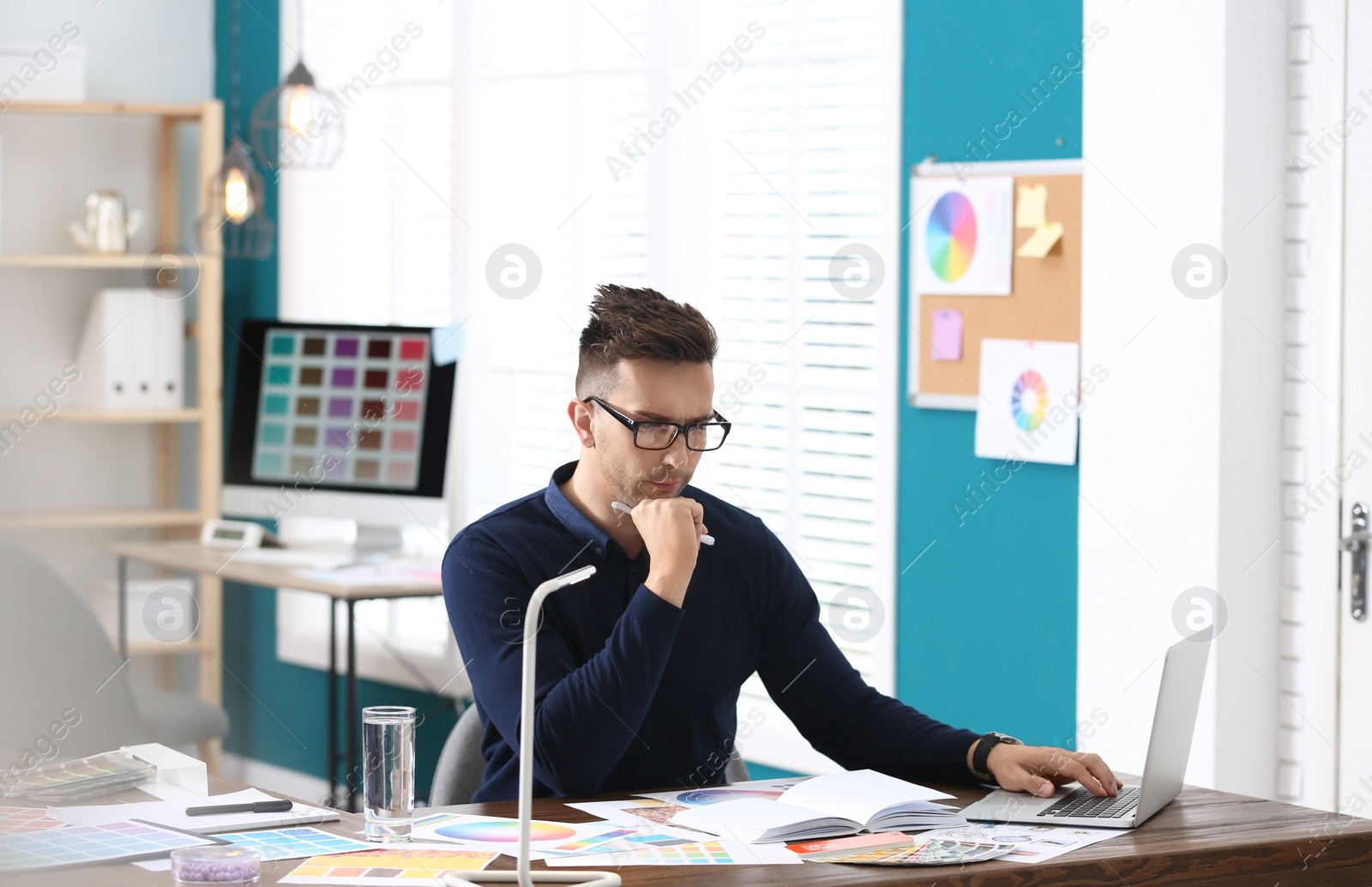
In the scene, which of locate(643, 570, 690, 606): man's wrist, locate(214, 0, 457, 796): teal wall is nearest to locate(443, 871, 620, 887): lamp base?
locate(643, 570, 690, 606): man's wrist

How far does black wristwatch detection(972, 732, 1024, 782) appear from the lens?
2.12 metres

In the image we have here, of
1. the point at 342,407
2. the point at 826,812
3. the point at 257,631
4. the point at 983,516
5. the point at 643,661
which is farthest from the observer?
the point at 257,631

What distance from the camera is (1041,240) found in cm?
337

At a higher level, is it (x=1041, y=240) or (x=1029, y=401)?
(x=1041, y=240)

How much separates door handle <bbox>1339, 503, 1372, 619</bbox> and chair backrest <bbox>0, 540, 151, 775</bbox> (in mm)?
2528

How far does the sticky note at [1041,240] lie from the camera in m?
3.34

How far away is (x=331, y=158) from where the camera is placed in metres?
4.81

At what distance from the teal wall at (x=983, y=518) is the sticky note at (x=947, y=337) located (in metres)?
0.08

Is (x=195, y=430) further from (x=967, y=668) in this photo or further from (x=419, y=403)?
(x=967, y=668)

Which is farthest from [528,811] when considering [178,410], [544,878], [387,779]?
[178,410]

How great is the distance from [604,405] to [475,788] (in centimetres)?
63

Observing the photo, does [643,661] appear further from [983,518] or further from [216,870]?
[983,518]

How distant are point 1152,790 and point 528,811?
2.75 feet

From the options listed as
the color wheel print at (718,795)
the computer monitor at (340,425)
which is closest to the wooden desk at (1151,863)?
the color wheel print at (718,795)
